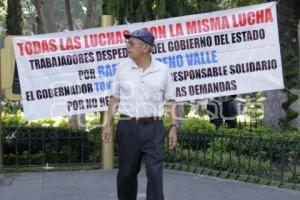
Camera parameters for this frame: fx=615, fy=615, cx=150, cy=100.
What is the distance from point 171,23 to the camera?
31.6ft

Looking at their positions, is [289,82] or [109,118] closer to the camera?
[109,118]

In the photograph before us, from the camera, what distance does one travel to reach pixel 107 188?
8.13 metres

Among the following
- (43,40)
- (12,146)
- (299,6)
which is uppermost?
(299,6)

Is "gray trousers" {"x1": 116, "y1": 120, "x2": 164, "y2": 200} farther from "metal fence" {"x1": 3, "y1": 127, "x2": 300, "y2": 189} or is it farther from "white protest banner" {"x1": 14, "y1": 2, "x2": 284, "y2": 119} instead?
"white protest banner" {"x1": 14, "y1": 2, "x2": 284, "y2": 119}

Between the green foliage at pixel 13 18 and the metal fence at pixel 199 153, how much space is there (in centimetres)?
1321

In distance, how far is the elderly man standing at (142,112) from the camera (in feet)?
18.6

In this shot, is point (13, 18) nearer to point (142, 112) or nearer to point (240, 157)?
point (240, 157)

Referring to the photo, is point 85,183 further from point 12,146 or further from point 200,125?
point 200,125

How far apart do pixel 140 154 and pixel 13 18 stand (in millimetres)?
18541

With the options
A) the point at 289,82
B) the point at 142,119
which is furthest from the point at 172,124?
the point at 289,82

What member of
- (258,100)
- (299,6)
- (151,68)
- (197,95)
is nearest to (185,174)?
(197,95)

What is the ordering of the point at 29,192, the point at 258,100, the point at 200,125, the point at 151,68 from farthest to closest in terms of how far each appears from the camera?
the point at 258,100
the point at 200,125
the point at 29,192
the point at 151,68

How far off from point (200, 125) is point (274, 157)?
2859 mm

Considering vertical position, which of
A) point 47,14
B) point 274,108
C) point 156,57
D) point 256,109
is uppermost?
point 47,14
